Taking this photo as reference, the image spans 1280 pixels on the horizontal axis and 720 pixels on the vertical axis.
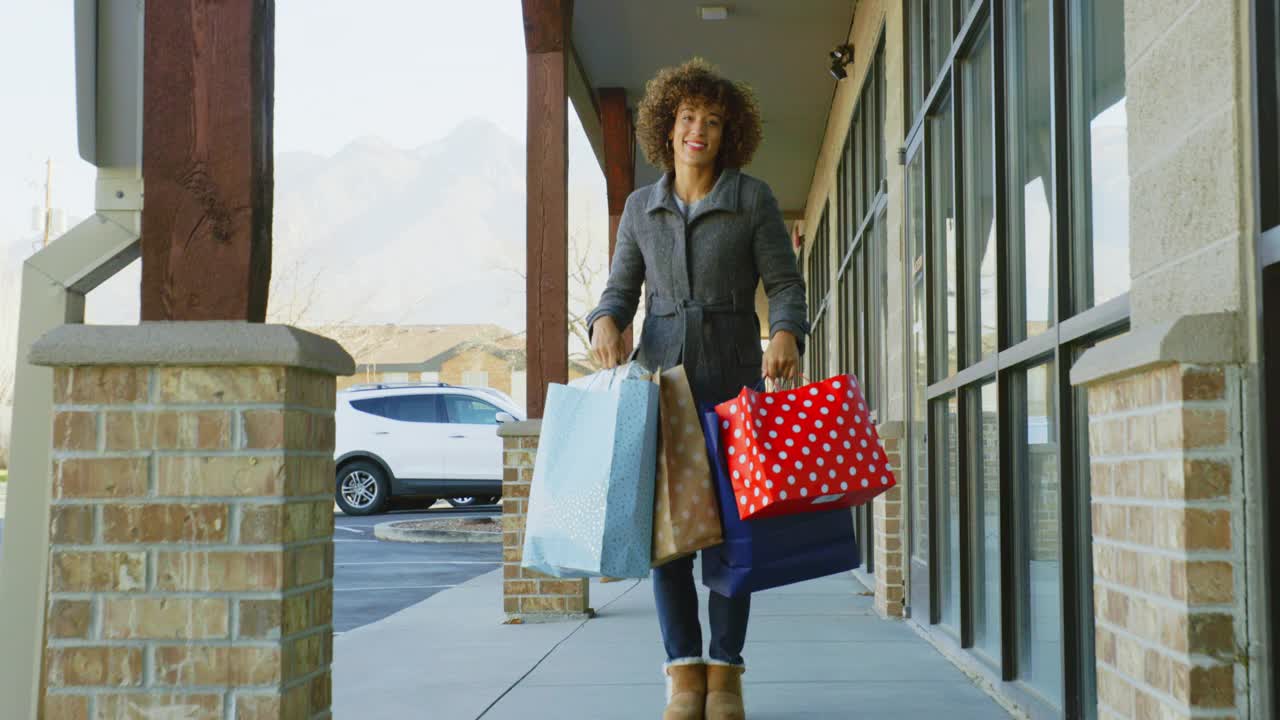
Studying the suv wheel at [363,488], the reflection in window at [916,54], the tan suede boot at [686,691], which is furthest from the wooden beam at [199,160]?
the suv wheel at [363,488]

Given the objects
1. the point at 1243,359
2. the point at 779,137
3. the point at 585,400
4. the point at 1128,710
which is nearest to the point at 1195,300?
the point at 1243,359

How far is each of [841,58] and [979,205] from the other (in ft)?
15.5

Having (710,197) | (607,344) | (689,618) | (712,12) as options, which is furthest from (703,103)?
(712,12)

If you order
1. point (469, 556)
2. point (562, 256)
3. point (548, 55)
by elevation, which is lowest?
point (469, 556)

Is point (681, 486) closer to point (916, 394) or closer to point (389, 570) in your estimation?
point (916, 394)

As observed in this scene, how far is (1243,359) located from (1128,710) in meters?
0.66

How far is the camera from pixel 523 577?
6105 mm

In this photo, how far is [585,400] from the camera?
311 centimetres

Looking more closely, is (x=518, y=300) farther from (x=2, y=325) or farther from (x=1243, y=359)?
(x=1243, y=359)

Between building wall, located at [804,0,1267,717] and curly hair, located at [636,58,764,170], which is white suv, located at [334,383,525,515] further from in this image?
building wall, located at [804,0,1267,717]

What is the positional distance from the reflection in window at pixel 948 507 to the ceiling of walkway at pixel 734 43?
456 cm

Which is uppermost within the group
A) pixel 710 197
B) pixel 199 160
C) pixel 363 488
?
pixel 710 197

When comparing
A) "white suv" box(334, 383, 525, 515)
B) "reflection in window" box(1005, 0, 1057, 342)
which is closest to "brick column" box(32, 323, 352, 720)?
"reflection in window" box(1005, 0, 1057, 342)

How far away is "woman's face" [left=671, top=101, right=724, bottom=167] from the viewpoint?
11.4 ft
